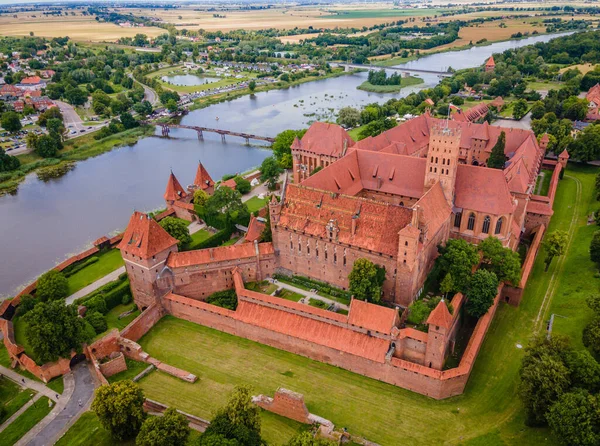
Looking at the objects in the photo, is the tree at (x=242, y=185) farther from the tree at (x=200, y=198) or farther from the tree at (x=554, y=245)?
the tree at (x=554, y=245)

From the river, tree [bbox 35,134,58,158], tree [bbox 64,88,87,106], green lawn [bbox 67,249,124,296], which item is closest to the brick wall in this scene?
green lawn [bbox 67,249,124,296]

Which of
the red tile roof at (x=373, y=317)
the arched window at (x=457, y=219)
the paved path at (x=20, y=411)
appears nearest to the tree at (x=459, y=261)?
the arched window at (x=457, y=219)

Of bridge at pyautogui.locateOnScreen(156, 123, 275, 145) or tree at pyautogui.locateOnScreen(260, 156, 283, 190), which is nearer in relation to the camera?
tree at pyautogui.locateOnScreen(260, 156, 283, 190)

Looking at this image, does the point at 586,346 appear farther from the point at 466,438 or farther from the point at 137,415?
the point at 137,415

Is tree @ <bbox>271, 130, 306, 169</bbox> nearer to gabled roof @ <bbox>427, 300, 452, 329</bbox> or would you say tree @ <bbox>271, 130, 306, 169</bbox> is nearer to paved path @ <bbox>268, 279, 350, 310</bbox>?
paved path @ <bbox>268, 279, 350, 310</bbox>

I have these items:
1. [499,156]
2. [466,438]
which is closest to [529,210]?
[499,156]

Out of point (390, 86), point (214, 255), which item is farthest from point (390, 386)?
Answer: point (390, 86)

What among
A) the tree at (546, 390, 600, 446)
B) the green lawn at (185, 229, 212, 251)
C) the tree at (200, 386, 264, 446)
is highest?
the tree at (546, 390, 600, 446)

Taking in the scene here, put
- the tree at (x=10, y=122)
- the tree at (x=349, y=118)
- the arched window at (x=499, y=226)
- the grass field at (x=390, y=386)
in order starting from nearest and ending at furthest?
1. the grass field at (x=390, y=386)
2. the arched window at (x=499, y=226)
3. the tree at (x=10, y=122)
4. the tree at (x=349, y=118)
